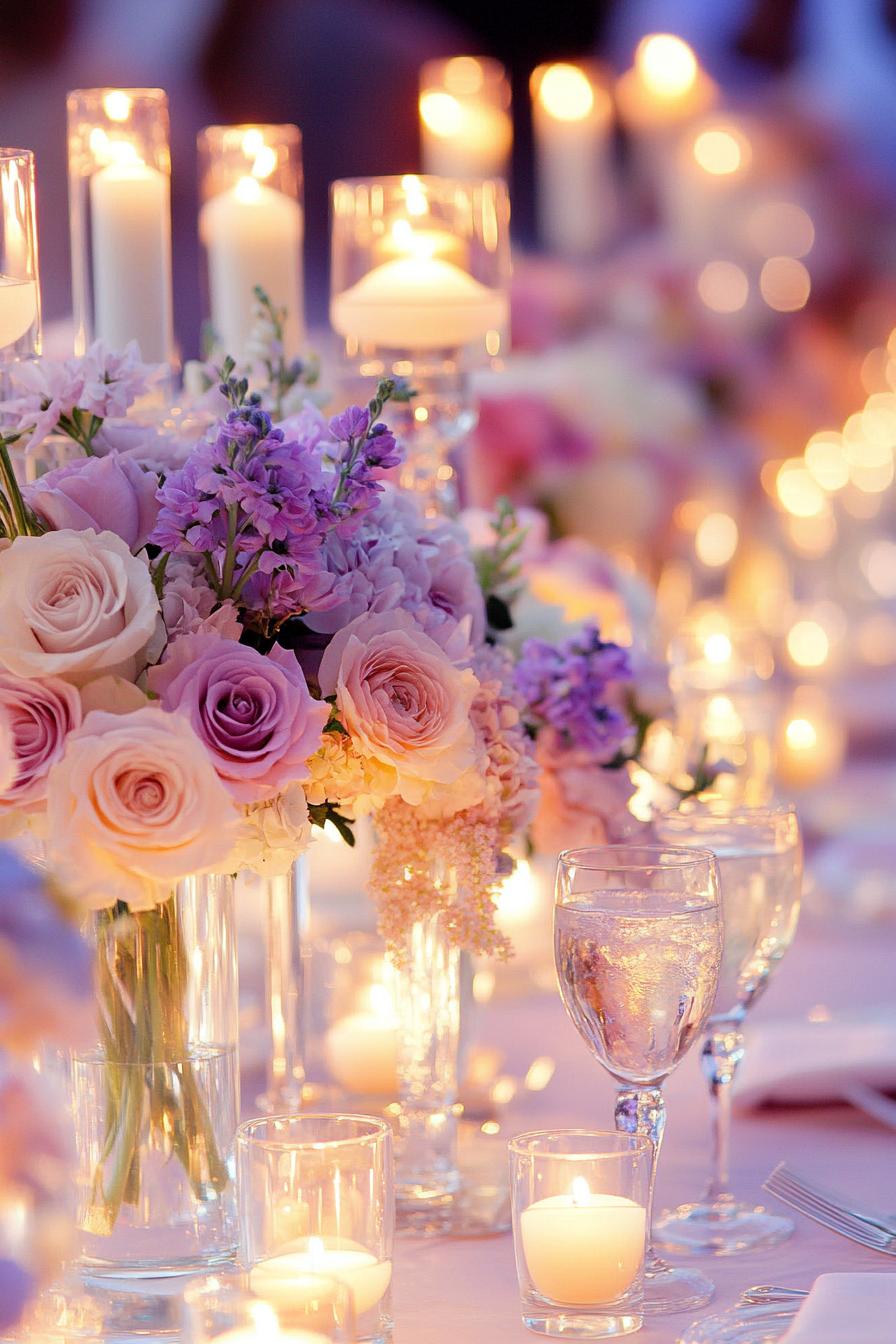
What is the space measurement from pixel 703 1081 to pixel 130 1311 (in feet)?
2.07

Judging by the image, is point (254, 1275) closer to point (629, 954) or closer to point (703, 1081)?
point (629, 954)

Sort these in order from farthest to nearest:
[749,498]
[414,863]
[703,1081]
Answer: [749,498] → [703,1081] → [414,863]

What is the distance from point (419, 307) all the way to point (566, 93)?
1924 millimetres

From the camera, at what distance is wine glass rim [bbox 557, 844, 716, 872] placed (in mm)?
1144

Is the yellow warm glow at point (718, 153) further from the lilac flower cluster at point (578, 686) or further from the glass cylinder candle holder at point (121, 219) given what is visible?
the lilac flower cluster at point (578, 686)

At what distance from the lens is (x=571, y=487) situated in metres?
2.38

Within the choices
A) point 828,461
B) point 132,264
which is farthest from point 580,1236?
point 828,461

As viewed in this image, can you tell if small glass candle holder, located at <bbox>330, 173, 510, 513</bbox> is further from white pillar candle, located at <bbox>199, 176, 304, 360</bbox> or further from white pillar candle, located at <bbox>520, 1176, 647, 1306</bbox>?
white pillar candle, located at <bbox>520, 1176, 647, 1306</bbox>

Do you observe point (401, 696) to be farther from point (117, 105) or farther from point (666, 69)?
point (666, 69)

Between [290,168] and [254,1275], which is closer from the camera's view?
[254,1275]

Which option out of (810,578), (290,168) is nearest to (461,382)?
(290,168)

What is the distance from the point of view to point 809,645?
337 cm

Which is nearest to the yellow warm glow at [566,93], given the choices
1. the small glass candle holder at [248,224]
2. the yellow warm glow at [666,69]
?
the yellow warm glow at [666,69]

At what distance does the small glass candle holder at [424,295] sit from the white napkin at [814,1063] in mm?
515
